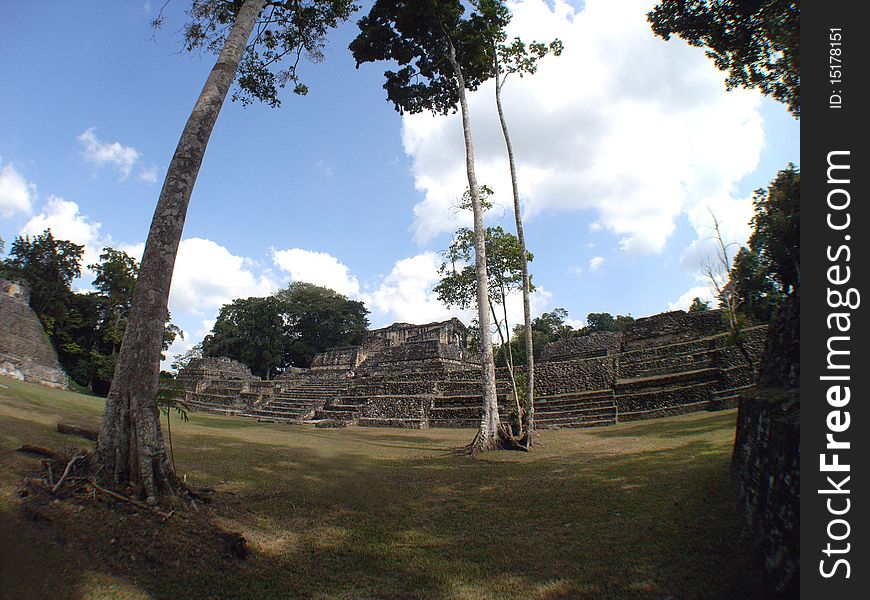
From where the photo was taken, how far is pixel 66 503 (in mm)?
2984

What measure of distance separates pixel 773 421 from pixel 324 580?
3.17 metres

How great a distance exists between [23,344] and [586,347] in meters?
33.9

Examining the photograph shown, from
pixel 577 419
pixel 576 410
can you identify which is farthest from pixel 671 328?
pixel 577 419

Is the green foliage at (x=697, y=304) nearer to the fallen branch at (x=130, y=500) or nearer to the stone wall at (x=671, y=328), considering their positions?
the stone wall at (x=671, y=328)

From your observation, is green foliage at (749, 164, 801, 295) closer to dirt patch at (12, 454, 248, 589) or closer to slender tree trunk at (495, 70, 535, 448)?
slender tree trunk at (495, 70, 535, 448)

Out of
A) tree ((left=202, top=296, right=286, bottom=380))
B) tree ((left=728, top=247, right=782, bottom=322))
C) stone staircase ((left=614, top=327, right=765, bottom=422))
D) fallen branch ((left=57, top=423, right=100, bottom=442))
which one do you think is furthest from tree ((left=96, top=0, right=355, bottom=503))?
tree ((left=202, top=296, right=286, bottom=380))

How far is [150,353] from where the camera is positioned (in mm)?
3906

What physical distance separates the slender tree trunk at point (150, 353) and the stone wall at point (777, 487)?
4.44 meters

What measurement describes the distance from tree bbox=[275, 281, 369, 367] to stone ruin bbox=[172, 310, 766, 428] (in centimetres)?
1549

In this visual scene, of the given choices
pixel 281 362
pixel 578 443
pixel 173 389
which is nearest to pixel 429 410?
pixel 578 443

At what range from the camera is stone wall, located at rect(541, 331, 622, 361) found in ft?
86.6

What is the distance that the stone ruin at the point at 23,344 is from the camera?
18.9m

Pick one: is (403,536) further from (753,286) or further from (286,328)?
(286,328)

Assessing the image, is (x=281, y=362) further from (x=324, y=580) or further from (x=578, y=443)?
(x=324, y=580)
